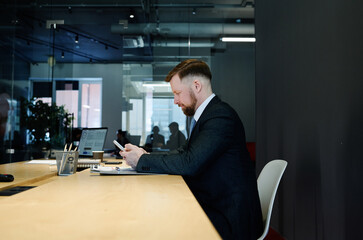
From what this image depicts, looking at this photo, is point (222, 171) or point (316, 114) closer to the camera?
point (222, 171)

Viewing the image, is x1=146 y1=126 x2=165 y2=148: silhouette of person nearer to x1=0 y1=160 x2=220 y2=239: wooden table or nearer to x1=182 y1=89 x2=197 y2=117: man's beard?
x1=182 y1=89 x2=197 y2=117: man's beard

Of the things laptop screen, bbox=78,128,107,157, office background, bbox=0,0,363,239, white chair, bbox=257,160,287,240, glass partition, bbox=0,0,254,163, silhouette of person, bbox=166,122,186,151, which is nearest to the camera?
white chair, bbox=257,160,287,240

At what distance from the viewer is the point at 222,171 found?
5.53ft

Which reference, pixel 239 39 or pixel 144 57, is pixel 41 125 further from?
pixel 239 39

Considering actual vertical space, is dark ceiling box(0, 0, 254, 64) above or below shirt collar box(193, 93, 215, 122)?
above

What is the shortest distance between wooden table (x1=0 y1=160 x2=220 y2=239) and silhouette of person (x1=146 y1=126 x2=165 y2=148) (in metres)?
4.66

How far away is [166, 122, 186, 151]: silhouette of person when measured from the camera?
5.97 m

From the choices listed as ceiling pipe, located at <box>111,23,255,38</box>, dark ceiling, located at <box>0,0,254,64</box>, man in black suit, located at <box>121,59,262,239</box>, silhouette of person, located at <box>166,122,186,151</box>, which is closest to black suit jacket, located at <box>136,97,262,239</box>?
man in black suit, located at <box>121,59,262,239</box>

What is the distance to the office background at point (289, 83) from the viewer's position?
206 centimetres

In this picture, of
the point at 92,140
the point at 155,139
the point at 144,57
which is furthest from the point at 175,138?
the point at 92,140

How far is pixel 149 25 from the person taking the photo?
6.35m

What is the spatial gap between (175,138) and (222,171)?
4.32 m

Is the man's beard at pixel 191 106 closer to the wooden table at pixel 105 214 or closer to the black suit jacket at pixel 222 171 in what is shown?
the black suit jacket at pixel 222 171

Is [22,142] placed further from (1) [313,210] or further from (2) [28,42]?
(1) [313,210]
